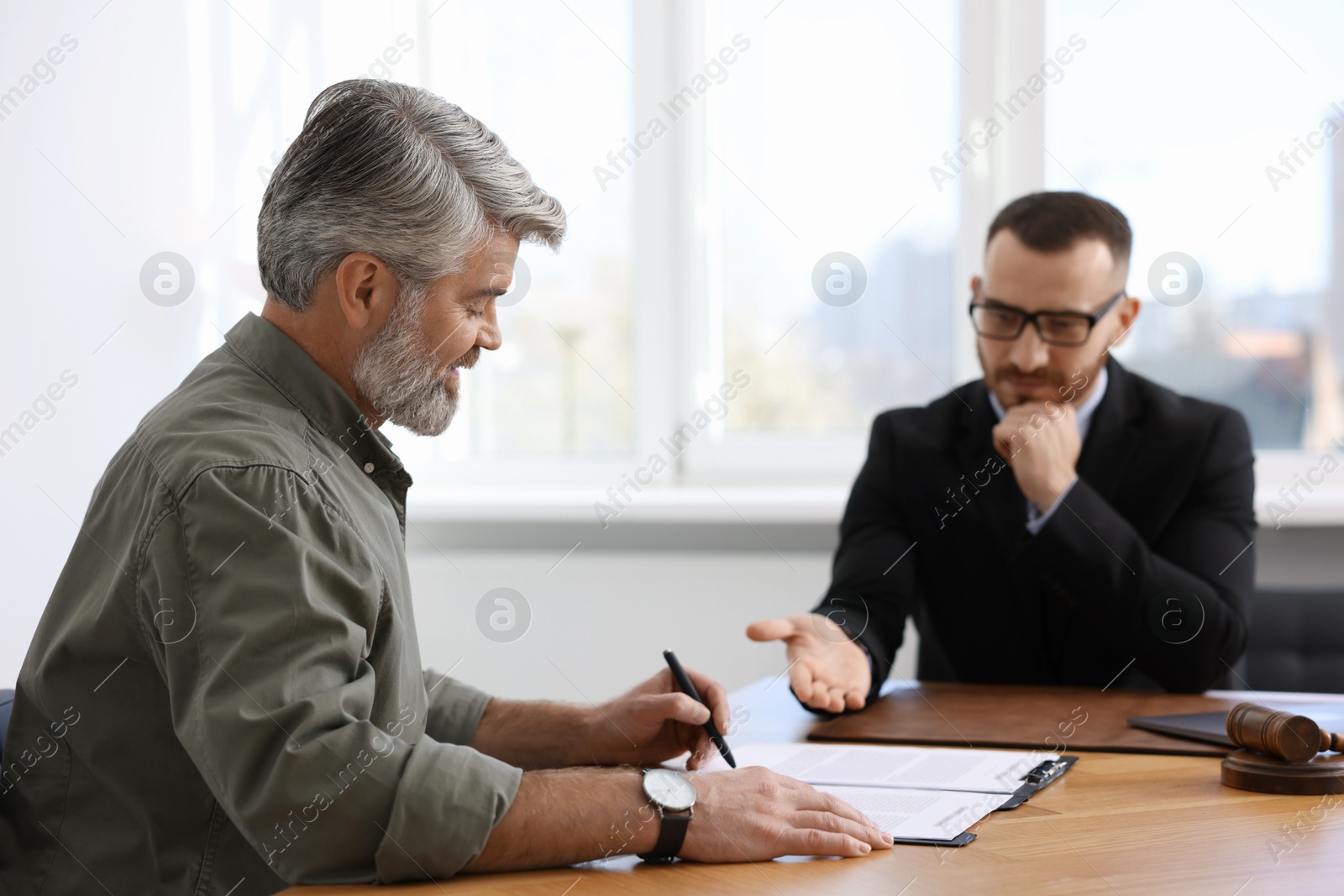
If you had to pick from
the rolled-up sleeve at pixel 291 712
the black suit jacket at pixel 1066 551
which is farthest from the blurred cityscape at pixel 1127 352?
the rolled-up sleeve at pixel 291 712

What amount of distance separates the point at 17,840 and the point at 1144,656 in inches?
65.3

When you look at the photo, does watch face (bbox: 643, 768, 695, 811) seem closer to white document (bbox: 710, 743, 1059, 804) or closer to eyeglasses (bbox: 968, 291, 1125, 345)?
white document (bbox: 710, 743, 1059, 804)

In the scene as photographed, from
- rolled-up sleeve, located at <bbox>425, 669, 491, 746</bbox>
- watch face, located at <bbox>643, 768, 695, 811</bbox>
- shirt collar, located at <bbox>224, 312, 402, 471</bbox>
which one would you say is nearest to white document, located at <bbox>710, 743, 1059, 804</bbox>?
watch face, located at <bbox>643, 768, 695, 811</bbox>

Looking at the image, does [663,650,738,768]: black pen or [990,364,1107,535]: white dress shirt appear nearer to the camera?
[663,650,738,768]: black pen

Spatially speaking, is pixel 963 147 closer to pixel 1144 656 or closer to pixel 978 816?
pixel 1144 656

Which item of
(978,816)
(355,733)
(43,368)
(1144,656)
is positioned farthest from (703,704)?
(43,368)

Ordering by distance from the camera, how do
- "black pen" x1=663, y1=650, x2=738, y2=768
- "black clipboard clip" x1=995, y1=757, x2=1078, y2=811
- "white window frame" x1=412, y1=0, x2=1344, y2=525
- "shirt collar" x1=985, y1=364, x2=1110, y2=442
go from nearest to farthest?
1. "black clipboard clip" x1=995, y1=757, x2=1078, y2=811
2. "black pen" x1=663, y1=650, x2=738, y2=768
3. "shirt collar" x1=985, y1=364, x2=1110, y2=442
4. "white window frame" x1=412, y1=0, x2=1344, y2=525

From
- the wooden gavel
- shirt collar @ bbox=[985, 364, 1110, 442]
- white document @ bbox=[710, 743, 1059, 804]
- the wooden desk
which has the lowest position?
white document @ bbox=[710, 743, 1059, 804]

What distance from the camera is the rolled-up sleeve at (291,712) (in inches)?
39.6

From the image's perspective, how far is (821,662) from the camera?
181 cm

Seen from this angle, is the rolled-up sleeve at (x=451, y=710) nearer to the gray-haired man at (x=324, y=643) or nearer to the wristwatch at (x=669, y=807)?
the gray-haired man at (x=324, y=643)

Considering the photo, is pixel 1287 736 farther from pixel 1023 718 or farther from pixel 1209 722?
pixel 1023 718

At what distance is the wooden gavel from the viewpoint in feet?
4.36

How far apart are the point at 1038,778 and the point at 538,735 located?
0.64 meters
